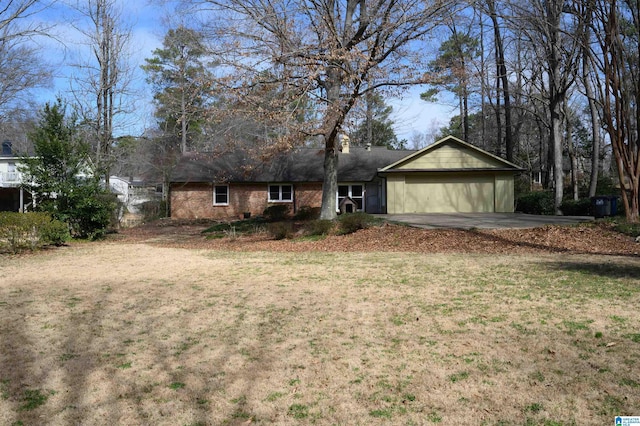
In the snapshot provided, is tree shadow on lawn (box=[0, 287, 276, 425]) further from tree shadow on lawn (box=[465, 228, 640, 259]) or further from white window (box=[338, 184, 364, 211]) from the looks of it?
white window (box=[338, 184, 364, 211])

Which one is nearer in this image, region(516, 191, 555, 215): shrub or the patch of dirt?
the patch of dirt

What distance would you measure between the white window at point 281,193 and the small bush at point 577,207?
16.5 m

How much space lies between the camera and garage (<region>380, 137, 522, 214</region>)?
2681 cm

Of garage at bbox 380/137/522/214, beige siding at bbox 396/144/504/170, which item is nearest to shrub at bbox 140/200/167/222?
garage at bbox 380/137/522/214

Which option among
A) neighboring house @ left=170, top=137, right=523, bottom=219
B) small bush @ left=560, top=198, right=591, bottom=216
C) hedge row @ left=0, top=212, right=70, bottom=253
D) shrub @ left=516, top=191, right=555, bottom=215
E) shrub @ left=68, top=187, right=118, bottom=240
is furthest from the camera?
neighboring house @ left=170, top=137, right=523, bottom=219

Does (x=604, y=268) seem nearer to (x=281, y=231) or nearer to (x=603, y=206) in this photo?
(x=281, y=231)

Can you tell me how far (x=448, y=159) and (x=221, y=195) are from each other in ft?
49.1

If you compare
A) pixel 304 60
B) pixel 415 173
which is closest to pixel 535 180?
pixel 415 173

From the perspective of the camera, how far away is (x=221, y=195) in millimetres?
32281

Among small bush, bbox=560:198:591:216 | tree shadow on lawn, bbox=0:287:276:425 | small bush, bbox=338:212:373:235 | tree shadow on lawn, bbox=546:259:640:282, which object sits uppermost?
small bush, bbox=560:198:591:216

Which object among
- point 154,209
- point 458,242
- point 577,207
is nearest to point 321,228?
point 458,242

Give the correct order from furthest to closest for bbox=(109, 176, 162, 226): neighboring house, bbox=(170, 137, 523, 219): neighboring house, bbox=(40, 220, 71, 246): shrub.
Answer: bbox=(109, 176, 162, 226): neighboring house
bbox=(170, 137, 523, 219): neighboring house
bbox=(40, 220, 71, 246): shrub

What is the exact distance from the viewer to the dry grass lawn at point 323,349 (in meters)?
3.56

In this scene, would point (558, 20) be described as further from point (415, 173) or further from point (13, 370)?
point (13, 370)
